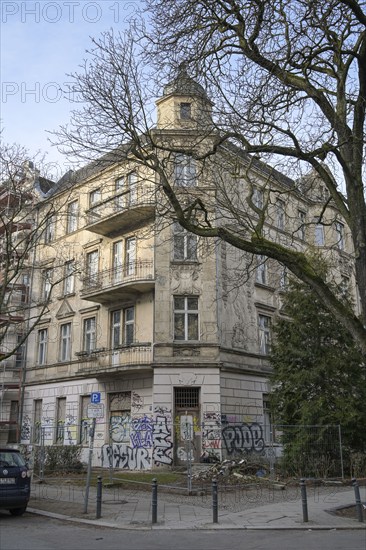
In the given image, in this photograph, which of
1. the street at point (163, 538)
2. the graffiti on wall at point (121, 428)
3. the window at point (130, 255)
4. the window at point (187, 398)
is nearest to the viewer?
the street at point (163, 538)

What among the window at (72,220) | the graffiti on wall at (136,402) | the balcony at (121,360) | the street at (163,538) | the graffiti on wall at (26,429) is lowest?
the street at (163,538)

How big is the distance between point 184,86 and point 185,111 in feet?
7.96

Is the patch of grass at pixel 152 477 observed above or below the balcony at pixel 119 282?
below

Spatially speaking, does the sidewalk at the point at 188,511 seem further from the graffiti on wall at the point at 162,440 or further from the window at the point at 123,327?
the window at the point at 123,327

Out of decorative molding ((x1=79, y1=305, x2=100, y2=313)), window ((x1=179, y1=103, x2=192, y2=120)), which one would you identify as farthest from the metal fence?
window ((x1=179, y1=103, x2=192, y2=120))

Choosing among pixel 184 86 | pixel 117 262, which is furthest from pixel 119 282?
pixel 184 86

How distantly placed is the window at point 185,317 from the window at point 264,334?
14.1 ft

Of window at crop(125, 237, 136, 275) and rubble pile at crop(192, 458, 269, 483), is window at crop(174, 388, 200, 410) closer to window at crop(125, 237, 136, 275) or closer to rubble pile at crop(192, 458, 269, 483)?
rubble pile at crop(192, 458, 269, 483)

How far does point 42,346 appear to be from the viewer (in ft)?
103

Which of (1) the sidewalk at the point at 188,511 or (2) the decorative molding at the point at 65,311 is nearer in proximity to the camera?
(1) the sidewalk at the point at 188,511

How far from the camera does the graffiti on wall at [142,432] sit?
22.5 m

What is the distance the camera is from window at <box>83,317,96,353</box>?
27.4 metres

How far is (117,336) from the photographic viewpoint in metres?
26.1

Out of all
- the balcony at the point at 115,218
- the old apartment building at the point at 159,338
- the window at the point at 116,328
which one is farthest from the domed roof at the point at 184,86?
the window at the point at 116,328
